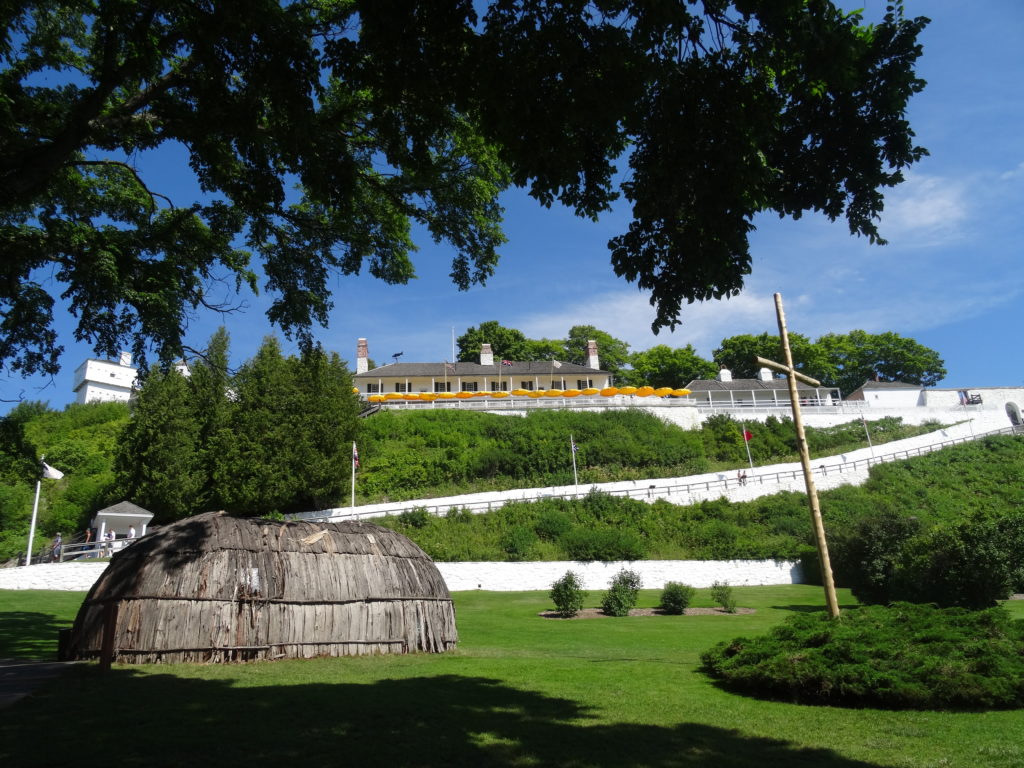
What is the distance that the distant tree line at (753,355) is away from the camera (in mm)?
78812

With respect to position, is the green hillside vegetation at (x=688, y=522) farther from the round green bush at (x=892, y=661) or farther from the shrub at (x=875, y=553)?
the round green bush at (x=892, y=661)

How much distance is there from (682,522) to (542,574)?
10.2 m

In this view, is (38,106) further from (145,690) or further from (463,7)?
(145,690)

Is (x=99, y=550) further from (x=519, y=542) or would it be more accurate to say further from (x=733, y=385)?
(x=733, y=385)

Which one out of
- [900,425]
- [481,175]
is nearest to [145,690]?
[481,175]

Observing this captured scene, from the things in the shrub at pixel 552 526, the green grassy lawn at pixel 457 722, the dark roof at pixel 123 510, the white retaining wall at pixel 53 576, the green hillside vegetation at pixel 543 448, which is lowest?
the green grassy lawn at pixel 457 722

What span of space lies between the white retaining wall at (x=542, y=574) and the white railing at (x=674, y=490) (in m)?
6.11

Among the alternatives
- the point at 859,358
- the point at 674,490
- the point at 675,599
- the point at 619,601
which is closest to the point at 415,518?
the point at 619,601

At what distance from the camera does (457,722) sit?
707 cm

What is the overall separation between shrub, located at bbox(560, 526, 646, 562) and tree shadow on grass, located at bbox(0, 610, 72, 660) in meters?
19.8

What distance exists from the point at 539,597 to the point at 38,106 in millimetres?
21673

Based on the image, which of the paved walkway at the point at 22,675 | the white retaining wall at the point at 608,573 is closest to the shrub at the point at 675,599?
the white retaining wall at the point at 608,573

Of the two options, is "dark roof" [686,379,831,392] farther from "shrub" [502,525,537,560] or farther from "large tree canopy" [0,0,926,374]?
"large tree canopy" [0,0,926,374]

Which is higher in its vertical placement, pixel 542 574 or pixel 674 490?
pixel 674 490
